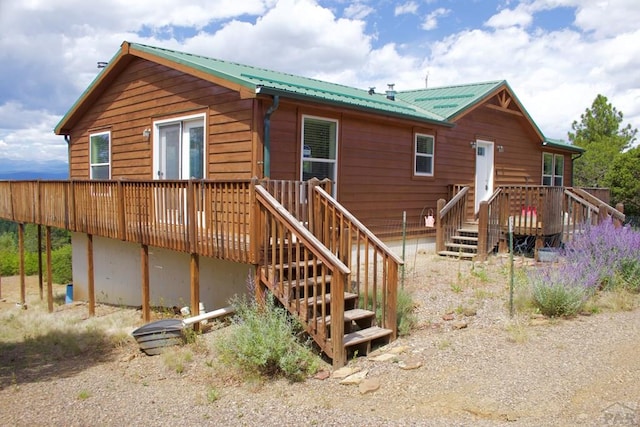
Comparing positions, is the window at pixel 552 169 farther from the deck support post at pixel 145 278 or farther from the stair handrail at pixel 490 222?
the deck support post at pixel 145 278

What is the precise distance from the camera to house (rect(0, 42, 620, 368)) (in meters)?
6.56

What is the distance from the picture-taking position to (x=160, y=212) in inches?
308

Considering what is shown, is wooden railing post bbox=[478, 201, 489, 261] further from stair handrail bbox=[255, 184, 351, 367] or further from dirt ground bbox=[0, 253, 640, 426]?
stair handrail bbox=[255, 184, 351, 367]

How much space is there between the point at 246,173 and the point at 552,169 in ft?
40.5

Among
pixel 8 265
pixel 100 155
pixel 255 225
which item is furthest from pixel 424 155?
pixel 8 265

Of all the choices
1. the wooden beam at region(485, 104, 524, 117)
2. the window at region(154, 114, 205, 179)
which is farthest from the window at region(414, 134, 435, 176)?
the window at region(154, 114, 205, 179)

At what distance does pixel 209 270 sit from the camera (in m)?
8.98

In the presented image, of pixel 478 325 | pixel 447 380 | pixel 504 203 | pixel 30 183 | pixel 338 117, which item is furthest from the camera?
pixel 30 183

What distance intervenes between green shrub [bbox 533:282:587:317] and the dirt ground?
0.49ft

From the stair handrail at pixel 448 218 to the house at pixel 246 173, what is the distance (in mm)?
43

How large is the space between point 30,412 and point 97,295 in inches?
313

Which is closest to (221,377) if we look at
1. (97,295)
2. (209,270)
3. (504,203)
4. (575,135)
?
(209,270)

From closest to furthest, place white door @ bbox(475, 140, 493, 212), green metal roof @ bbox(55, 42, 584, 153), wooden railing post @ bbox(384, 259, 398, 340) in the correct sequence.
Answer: wooden railing post @ bbox(384, 259, 398, 340), green metal roof @ bbox(55, 42, 584, 153), white door @ bbox(475, 140, 493, 212)

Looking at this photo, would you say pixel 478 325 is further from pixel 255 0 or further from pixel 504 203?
pixel 255 0
